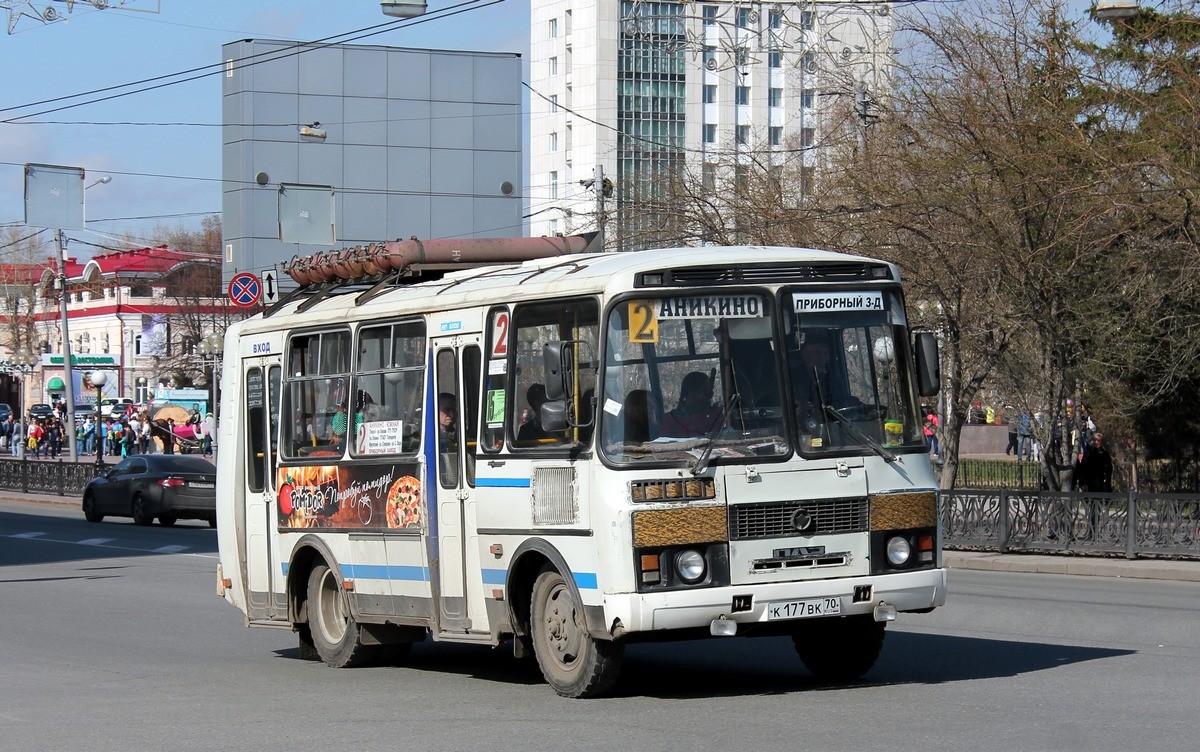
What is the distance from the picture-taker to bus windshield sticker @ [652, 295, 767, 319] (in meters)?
9.98

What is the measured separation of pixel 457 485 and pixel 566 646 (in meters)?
1.59

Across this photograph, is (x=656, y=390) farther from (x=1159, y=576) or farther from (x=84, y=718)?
(x=1159, y=576)

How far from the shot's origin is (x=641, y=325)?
9.91 meters

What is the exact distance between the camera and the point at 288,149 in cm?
5547

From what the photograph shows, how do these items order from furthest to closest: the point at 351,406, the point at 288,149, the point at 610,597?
1. the point at 288,149
2. the point at 351,406
3. the point at 610,597

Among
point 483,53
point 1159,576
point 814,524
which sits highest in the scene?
point 483,53

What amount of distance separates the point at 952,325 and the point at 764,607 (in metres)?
16.6

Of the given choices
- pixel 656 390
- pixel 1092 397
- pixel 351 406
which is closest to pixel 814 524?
pixel 656 390

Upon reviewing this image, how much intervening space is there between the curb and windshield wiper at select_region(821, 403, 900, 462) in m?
10.4

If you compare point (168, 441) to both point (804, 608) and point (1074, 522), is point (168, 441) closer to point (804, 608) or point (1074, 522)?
point (1074, 522)

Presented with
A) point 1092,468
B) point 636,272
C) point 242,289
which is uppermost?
point 242,289

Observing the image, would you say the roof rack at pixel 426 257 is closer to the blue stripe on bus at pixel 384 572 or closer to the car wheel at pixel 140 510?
the blue stripe on bus at pixel 384 572

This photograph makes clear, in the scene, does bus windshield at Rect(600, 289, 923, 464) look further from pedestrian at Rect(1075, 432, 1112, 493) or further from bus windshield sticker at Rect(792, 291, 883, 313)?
pedestrian at Rect(1075, 432, 1112, 493)

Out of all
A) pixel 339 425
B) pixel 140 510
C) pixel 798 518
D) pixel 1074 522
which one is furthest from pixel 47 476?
pixel 798 518
